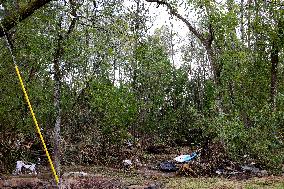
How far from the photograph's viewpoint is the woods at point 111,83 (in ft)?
29.0

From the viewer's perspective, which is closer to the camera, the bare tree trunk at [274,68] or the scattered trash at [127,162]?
the scattered trash at [127,162]

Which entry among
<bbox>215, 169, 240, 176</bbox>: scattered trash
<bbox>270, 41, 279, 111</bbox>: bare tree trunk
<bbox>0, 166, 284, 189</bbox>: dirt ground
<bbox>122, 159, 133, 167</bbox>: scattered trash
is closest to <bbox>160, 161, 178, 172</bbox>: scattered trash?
<bbox>0, 166, 284, 189</bbox>: dirt ground

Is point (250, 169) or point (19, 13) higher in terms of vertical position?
point (19, 13)

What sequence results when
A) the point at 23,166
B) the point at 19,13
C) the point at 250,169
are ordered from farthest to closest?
the point at 250,169, the point at 23,166, the point at 19,13

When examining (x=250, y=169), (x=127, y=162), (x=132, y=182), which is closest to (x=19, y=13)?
(x=132, y=182)

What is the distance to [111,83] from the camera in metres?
15.7

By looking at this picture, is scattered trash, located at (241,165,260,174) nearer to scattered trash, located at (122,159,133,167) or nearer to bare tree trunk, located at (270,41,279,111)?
bare tree trunk, located at (270,41,279,111)

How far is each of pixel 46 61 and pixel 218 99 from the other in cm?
803

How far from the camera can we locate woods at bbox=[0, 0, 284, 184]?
8852 millimetres

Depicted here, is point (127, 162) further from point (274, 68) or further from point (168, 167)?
point (274, 68)

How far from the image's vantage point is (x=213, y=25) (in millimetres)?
15578

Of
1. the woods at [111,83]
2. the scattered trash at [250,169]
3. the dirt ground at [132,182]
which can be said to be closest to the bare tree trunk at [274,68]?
the woods at [111,83]

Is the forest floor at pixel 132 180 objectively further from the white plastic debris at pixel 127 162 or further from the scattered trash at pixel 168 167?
the white plastic debris at pixel 127 162

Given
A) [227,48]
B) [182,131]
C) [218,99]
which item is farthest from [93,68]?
[182,131]
